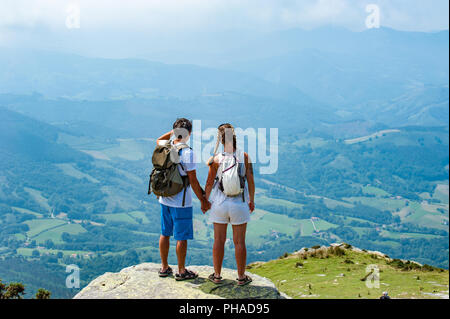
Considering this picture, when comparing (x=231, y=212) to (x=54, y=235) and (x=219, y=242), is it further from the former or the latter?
(x=54, y=235)

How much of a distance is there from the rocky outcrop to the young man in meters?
0.38

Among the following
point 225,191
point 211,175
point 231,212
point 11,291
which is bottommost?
point 11,291

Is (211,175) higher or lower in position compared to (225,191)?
higher

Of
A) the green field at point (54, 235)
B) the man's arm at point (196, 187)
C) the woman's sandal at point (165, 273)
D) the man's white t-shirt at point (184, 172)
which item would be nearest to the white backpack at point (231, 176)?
the man's arm at point (196, 187)

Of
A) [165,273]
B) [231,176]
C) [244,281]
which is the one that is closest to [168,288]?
[165,273]

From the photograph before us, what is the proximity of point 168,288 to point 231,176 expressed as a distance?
2.61 meters

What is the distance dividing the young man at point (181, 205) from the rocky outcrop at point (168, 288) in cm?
38

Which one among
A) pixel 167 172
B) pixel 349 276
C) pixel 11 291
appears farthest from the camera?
pixel 349 276

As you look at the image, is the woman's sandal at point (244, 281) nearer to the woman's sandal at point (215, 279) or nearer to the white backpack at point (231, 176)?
the woman's sandal at point (215, 279)

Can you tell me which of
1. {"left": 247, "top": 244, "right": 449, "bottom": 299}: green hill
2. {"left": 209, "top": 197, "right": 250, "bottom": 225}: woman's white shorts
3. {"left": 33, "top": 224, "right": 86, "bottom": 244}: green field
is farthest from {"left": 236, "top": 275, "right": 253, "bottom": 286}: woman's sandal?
{"left": 33, "top": 224, "right": 86, "bottom": 244}: green field

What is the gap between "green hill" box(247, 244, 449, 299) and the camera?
43.5 feet

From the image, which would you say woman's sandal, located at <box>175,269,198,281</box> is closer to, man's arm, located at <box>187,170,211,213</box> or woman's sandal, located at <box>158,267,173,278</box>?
woman's sandal, located at <box>158,267,173,278</box>

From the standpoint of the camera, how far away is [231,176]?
7.69 metres
